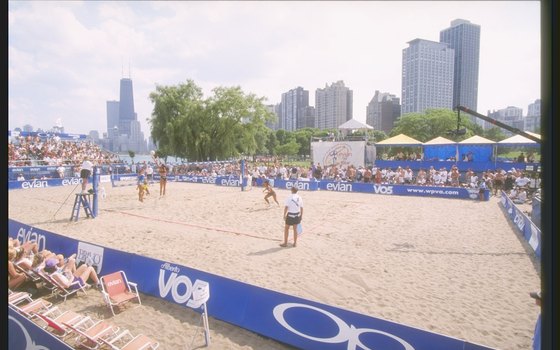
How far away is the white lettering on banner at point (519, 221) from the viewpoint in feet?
35.3

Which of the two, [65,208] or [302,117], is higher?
[302,117]

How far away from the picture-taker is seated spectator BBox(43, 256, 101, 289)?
6.42 meters

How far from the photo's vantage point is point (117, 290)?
6.21 m

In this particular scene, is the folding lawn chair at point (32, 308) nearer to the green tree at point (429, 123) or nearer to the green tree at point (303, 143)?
the green tree at point (429, 123)

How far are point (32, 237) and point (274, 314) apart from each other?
741 cm

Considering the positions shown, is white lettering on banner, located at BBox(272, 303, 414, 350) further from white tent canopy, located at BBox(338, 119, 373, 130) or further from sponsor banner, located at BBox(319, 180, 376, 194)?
white tent canopy, located at BBox(338, 119, 373, 130)

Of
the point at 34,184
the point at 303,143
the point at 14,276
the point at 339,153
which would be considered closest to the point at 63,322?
the point at 14,276

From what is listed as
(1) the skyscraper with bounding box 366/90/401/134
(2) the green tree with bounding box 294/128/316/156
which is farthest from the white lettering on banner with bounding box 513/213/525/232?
(1) the skyscraper with bounding box 366/90/401/134

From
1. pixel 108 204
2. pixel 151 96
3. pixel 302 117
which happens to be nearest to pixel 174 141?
pixel 151 96

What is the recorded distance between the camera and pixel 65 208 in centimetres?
1481

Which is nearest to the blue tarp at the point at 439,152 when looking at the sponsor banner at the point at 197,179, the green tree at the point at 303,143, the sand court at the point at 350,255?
the sand court at the point at 350,255

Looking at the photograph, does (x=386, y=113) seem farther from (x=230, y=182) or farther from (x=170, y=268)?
(x=170, y=268)

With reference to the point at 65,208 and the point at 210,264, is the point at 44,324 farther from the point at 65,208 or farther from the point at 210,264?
the point at 65,208

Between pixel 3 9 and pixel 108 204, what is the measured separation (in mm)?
15472
